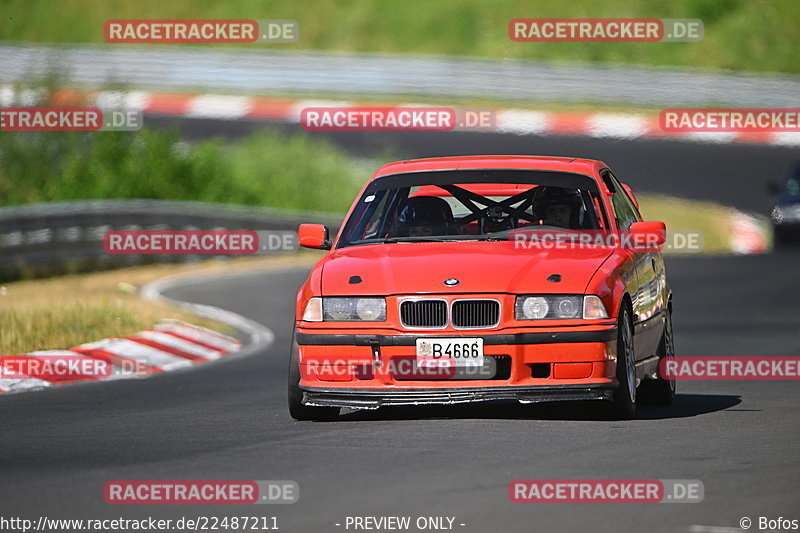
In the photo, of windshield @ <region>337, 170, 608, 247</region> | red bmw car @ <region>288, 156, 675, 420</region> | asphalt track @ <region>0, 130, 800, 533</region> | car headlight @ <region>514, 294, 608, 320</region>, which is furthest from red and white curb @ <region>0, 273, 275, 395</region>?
car headlight @ <region>514, 294, 608, 320</region>

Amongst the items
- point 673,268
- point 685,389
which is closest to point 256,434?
point 685,389

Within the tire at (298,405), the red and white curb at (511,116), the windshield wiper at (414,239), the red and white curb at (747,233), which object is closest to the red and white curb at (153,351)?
the tire at (298,405)

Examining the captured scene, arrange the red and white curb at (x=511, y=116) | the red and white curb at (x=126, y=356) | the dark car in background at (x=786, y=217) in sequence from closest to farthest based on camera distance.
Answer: the red and white curb at (x=126, y=356), the dark car in background at (x=786, y=217), the red and white curb at (x=511, y=116)

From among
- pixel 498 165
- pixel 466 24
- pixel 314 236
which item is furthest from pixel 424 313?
pixel 466 24

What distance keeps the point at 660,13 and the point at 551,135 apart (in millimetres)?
→ 12367

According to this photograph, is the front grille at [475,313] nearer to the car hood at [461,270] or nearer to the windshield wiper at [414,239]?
the car hood at [461,270]

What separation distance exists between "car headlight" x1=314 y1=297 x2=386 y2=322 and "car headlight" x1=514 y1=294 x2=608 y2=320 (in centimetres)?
75

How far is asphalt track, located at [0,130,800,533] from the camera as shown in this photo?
21.9 ft

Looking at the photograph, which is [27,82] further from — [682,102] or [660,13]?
[660,13]

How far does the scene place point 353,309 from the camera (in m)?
9.45

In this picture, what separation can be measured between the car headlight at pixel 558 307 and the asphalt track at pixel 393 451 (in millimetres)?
589

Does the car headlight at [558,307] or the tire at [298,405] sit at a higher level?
the car headlight at [558,307]

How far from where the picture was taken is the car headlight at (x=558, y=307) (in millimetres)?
9258

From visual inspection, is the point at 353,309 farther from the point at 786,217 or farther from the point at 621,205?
the point at 786,217
